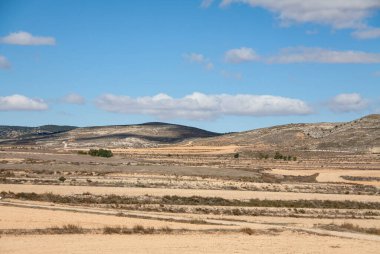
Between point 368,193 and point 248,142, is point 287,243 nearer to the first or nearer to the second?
point 368,193

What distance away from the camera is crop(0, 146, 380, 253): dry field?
90.5ft

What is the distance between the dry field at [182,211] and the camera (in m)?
27.6

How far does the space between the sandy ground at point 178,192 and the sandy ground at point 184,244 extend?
845 inches

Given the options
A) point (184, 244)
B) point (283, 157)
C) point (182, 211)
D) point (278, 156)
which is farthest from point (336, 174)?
point (184, 244)

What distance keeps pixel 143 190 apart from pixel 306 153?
305 ft

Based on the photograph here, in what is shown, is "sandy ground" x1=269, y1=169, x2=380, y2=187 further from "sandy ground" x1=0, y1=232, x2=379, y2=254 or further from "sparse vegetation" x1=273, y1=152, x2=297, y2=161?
"sandy ground" x1=0, y1=232, x2=379, y2=254

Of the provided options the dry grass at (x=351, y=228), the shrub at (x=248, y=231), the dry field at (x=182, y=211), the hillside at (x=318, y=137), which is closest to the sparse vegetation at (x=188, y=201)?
the dry field at (x=182, y=211)

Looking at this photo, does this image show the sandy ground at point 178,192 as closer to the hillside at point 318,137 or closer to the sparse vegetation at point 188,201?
the sparse vegetation at point 188,201

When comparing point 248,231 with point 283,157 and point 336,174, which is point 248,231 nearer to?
point 336,174

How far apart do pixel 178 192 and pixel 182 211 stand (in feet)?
39.3

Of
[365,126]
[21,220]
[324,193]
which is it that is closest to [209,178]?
[324,193]

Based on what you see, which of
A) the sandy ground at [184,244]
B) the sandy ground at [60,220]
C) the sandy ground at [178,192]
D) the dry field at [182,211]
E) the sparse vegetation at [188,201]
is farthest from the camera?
the sandy ground at [178,192]

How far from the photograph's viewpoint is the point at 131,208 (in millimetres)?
42688

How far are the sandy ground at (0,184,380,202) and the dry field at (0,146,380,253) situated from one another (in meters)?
0.09
